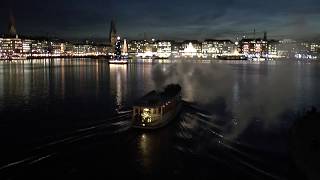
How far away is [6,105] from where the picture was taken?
2162 inches

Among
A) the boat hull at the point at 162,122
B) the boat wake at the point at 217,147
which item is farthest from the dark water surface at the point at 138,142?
the boat hull at the point at 162,122

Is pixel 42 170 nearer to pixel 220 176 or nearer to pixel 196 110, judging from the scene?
pixel 220 176

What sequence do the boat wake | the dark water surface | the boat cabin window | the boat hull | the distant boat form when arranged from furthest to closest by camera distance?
the boat cabin window, the distant boat, the boat hull, the boat wake, the dark water surface

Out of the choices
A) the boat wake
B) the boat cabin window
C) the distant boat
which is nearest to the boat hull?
the distant boat

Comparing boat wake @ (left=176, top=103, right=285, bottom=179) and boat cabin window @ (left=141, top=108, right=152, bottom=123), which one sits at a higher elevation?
boat cabin window @ (left=141, top=108, right=152, bottom=123)

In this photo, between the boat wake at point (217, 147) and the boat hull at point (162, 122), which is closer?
the boat wake at point (217, 147)

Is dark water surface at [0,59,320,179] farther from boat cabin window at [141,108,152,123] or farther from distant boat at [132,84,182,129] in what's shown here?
boat cabin window at [141,108,152,123]

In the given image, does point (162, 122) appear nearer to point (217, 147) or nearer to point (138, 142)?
point (138, 142)

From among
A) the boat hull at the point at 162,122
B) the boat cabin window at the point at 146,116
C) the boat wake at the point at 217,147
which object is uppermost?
the boat cabin window at the point at 146,116

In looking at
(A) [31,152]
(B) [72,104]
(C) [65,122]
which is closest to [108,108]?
(B) [72,104]

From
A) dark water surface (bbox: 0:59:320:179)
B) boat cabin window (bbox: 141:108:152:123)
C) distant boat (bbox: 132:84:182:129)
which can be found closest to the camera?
dark water surface (bbox: 0:59:320:179)

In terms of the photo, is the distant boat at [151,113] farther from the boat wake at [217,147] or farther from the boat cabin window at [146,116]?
the boat wake at [217,147]

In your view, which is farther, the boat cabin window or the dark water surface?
the boat cabin window

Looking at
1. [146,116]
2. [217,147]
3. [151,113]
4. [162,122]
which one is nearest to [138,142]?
[146,116]
